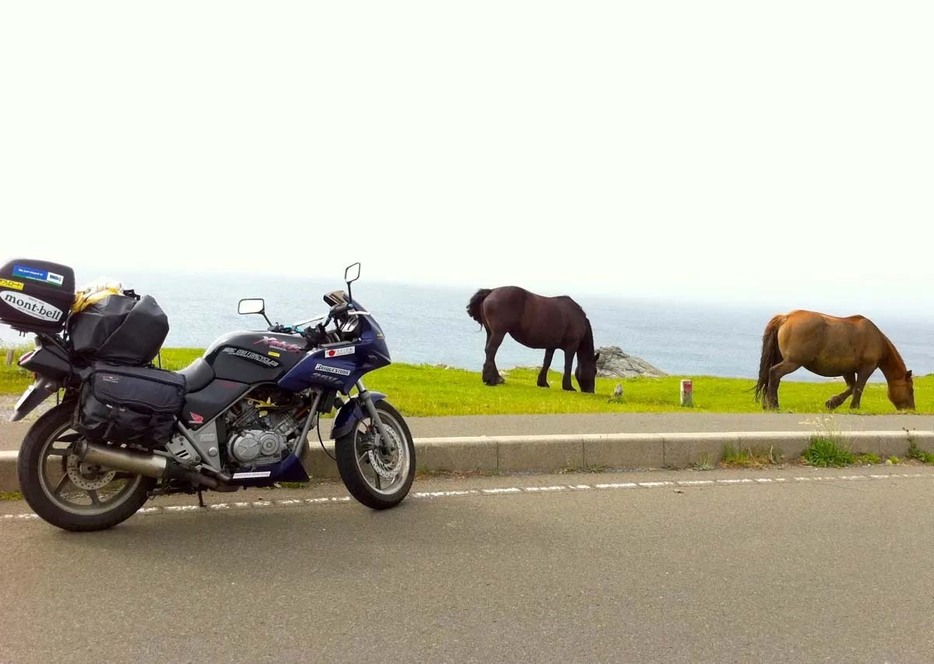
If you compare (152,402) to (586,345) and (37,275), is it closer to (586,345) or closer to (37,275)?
→ (37,275)

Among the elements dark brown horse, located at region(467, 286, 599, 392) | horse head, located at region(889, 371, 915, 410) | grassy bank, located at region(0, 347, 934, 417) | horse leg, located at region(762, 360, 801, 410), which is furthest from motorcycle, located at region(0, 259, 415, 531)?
horse head, located at region(889, 371, 915, 410)

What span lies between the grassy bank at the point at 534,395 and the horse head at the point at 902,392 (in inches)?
11.4

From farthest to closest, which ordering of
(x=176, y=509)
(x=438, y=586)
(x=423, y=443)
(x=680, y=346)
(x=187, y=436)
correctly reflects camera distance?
1. (x=680, y=346)
2. (x=423, y=443)
3. (x=176, y=509)
4. (x=187, y=436)
5. (x=438, y=586)

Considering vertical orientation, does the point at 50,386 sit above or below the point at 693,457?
above

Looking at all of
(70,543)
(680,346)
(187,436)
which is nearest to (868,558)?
(187,436)

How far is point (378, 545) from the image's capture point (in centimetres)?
486

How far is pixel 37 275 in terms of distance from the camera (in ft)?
15.4

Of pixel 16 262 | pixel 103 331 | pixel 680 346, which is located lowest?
pixel 680 346

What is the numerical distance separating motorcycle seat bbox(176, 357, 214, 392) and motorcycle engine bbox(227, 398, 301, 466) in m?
0.25

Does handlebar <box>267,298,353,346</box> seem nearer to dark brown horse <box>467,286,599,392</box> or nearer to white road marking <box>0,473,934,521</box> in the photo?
white road marking <box>0,473,934,521</box>

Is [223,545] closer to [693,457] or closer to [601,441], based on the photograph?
[601,441]

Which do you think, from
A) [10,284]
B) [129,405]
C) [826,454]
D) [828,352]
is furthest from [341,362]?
[828,352]

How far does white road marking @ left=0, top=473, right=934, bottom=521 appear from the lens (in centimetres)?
548

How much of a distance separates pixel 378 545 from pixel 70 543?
1.74 m
